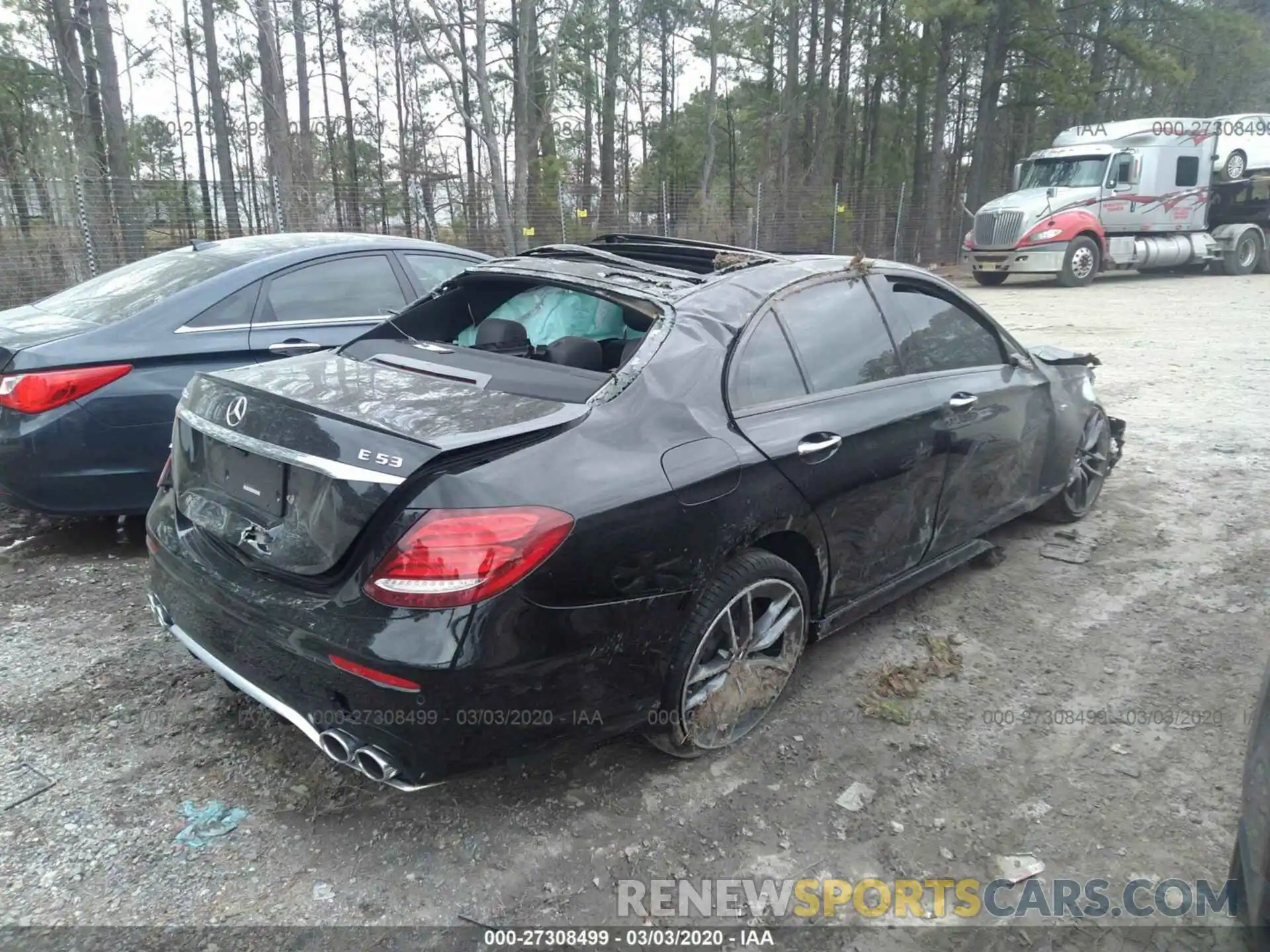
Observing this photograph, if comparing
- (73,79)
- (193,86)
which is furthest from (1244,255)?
(193,86)

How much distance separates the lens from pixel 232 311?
454 centimetres

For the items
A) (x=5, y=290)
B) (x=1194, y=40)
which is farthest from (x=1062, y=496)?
(x=1194, y=40)

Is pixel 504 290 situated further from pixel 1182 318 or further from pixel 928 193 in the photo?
pixel 928 193

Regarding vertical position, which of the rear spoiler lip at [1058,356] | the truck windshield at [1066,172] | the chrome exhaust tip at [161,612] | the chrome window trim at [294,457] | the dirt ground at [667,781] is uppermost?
the truck windshield at [1066,172]

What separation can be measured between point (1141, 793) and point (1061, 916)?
0.69 m

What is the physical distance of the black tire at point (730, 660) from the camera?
106 inches

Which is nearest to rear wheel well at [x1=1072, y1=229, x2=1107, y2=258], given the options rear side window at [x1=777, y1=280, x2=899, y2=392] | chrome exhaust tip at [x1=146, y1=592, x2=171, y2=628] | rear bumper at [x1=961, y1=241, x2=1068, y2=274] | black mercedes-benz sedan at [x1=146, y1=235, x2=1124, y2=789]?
rear bumper at [x1=961, y1=241, x2=1068, y2=274]

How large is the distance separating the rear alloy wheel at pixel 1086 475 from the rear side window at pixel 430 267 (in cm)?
384

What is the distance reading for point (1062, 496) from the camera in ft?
16.3

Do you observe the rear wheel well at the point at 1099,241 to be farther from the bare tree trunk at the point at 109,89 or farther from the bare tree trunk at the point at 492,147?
the bare tree trunk at the point at 109,89

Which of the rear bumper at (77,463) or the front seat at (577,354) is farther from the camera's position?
the rear bumper at (77,463)

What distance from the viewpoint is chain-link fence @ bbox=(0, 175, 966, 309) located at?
486 inches

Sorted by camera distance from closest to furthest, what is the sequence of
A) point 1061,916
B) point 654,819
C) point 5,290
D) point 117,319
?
point 1061,916 < point 654,819 < point 117,319 < point 5,290

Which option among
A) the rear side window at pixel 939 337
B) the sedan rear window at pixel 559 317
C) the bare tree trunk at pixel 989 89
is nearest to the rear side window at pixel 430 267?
Answer: the sedan rear window at pixel 559 317
